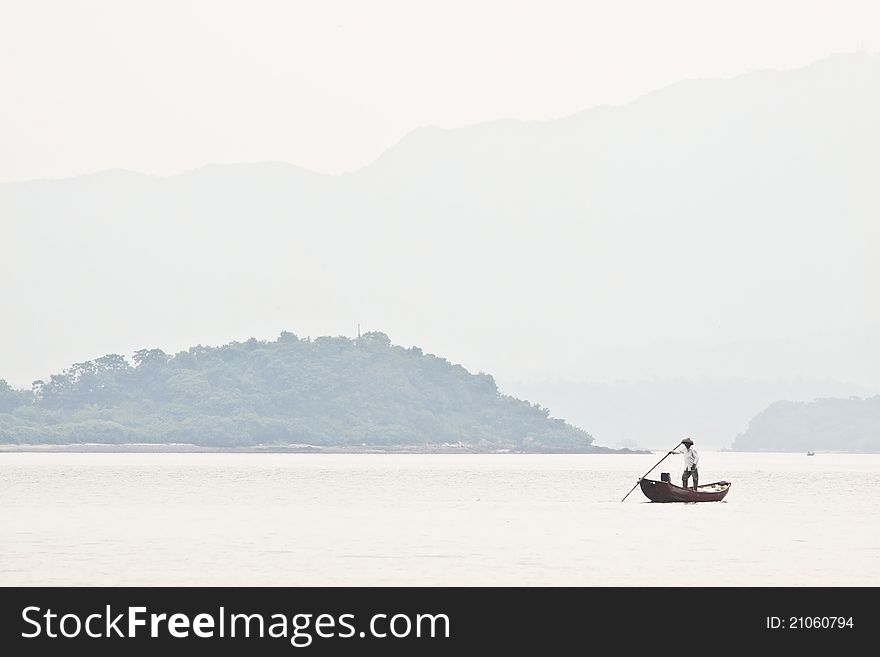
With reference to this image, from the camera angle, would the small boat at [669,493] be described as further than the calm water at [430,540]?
Yes

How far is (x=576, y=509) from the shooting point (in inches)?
2896

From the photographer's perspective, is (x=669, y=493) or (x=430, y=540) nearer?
(x=430, y=540)

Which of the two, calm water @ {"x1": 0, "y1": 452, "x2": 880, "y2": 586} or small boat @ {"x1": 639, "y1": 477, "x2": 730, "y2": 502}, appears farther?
small boat @ {"x1": 639, "y1": 477, "x2": 730, "y2": 502}
